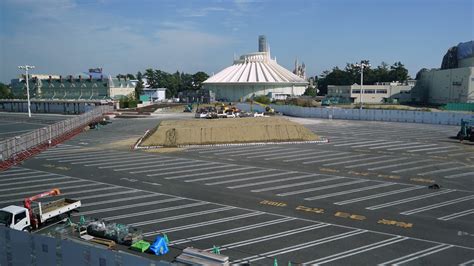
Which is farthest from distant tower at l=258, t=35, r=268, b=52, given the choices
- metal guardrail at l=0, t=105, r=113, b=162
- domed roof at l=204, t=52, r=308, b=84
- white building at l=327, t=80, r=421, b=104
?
metal guardrail at l=0, t=105, r=113, b=162

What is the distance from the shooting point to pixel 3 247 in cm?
1160

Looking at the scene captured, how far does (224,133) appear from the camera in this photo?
146 feet

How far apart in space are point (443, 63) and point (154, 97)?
99.5 metres

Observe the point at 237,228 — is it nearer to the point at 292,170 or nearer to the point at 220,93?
the point at 292,170

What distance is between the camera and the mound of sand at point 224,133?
4312 centimetres

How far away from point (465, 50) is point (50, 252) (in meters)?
121

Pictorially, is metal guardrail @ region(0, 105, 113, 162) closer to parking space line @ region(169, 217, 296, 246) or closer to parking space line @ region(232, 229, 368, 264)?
parking space line @ region(169, 217, 296, 246)

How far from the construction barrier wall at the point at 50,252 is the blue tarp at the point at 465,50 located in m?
117

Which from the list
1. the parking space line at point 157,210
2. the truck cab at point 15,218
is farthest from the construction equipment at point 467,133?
the truck cab at point 15,218

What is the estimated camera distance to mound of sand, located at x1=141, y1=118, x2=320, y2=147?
43125 mm

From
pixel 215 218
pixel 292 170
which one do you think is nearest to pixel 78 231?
pixel 215 218

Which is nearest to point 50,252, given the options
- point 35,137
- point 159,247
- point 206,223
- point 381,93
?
point 159,247

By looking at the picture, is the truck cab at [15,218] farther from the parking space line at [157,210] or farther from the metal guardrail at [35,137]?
the metal guardrail at [35,137]

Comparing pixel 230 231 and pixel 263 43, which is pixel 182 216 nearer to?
pixel 230 231
